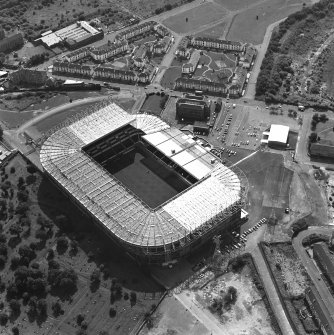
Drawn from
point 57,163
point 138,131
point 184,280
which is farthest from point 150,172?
point 184,280

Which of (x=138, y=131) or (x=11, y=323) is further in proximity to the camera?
(x=138, y=131)

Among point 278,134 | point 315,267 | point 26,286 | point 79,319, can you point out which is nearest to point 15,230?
point 26,286

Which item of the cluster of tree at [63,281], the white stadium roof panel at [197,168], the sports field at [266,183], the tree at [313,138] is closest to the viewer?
the cluster of tree at [63,281]

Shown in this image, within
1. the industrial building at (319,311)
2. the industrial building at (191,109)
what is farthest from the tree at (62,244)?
the industrial building at (191,109)

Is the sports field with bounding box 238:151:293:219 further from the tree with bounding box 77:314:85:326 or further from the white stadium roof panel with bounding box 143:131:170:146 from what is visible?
the tree with bounding box 77:314:85:326

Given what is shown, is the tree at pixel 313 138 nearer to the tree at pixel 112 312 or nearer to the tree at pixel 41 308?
the tree at pixel 112 312

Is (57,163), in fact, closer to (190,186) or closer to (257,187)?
(190,186)

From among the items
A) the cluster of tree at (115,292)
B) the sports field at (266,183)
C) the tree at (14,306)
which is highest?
the sports field at (266,183)

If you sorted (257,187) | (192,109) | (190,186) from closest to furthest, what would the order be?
(190,186) → (257,187) → (192,109)
